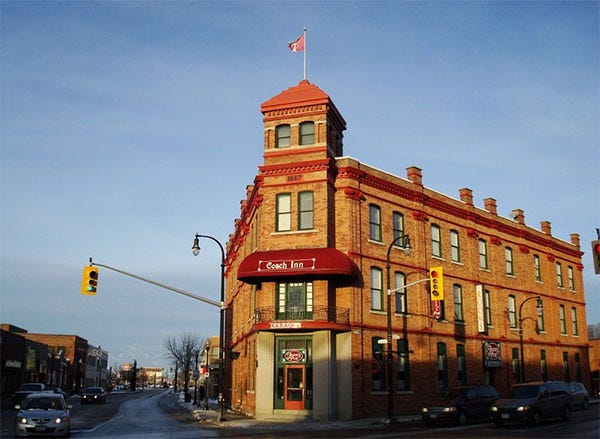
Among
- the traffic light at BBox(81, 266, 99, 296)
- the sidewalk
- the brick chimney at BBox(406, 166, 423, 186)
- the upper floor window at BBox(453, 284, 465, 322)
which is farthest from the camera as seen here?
the upper floor window at BBox(453, 284, 465, 322)

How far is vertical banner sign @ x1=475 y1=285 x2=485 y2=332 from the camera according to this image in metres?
43.0

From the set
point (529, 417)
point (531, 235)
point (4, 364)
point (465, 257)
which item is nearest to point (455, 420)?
point (529, 417)

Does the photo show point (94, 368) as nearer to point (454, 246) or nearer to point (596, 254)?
point (454, 246)

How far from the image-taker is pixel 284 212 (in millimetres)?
35594

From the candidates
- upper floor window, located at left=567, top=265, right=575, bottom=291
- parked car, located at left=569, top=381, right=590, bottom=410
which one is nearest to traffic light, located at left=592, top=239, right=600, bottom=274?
parked car, located at left=569, top=381, right=590, bottom=410

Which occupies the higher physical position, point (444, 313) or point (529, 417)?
point (444, 313)

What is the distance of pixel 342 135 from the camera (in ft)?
132

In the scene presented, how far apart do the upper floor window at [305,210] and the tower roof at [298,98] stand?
17.6 feet

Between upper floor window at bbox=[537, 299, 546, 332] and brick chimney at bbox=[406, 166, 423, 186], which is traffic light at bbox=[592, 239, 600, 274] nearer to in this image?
brick chimney at bbox=[406, 166, 423, 186]

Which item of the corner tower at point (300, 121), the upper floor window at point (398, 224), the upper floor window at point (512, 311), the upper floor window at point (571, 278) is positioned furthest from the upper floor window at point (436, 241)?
the upper floor window at point (571, 278)

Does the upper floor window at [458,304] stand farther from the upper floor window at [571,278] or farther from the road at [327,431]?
the upper floor window at [571,278]

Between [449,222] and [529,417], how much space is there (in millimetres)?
17583

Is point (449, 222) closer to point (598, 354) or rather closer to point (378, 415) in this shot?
point (378, 415)

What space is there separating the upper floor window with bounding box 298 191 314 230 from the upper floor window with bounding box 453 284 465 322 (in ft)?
43.7
